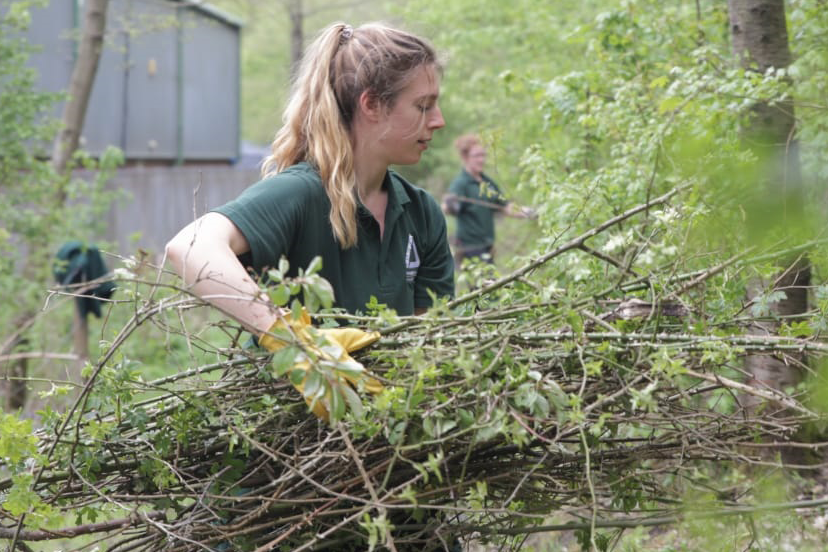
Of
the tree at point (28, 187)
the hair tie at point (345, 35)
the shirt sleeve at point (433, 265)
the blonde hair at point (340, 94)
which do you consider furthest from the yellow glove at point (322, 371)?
the tree at point (28, 187)

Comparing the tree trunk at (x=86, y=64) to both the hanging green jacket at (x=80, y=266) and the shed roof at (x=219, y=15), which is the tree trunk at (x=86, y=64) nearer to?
the hanging green jacket at (x=80, y=266)

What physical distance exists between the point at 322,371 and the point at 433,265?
124cm

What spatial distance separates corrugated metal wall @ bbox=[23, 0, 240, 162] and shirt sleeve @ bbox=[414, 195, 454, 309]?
12037 millimetres

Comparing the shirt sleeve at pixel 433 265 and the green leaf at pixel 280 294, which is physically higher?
the green leaf at pixel 280 294

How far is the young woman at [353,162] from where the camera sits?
2715 millimetres

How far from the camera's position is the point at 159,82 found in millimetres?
18344

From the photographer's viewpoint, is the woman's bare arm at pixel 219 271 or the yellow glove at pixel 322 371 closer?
the yellow glove at pixel 322 371

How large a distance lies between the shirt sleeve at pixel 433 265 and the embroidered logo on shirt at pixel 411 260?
5 cm

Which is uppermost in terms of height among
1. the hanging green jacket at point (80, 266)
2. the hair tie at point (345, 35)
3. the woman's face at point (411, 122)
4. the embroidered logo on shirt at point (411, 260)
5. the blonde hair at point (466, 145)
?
the hair tie at point (345, 35)

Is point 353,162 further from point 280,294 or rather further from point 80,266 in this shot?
point 80,266

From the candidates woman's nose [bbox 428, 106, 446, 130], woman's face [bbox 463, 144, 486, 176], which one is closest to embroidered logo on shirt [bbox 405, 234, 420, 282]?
woman's nose [bbox 428, 106, 446, 130]

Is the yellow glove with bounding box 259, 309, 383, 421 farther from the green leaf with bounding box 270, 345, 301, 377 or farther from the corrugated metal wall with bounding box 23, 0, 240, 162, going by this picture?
the corrugated metal wall with bounding box 23, 0, 240, 162

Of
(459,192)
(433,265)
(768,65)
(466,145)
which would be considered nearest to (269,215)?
(433,265)

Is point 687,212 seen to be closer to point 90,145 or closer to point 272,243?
point 272,243
